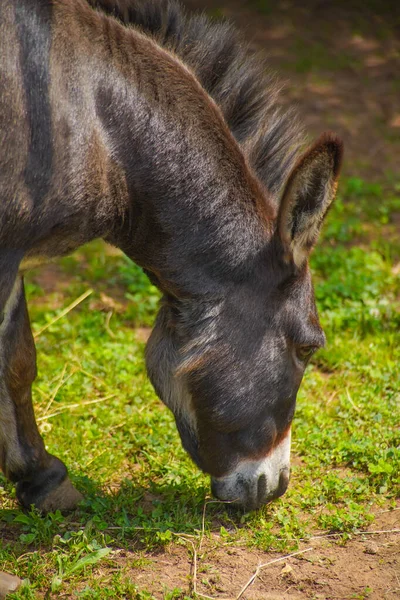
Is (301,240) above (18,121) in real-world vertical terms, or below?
below

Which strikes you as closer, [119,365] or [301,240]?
[301,240]

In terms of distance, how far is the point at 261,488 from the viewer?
3.37 m

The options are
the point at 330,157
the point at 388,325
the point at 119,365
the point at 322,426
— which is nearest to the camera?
the point at 330,157

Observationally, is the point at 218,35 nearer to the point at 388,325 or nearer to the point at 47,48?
the point at 47,48

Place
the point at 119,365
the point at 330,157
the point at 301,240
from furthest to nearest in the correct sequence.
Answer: the point at 119,365 < the point at 301,240 < the point at 330,157

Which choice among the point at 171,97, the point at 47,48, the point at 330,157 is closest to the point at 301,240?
the point at 330,157

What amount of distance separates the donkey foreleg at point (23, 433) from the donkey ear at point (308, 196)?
1.10 m

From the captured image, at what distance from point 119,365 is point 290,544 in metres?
1.61

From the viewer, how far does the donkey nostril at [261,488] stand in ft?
11.0

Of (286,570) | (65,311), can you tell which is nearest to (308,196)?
(286,570)

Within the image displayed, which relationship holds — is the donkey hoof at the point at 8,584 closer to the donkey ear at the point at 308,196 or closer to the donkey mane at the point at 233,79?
the donkey ear at the point at 308,196

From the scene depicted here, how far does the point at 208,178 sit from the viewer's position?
3.05 meters

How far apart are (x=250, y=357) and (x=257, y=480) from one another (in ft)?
1.78

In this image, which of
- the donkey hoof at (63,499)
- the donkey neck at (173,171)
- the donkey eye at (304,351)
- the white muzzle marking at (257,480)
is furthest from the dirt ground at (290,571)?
the donkey neck at (173,171)
